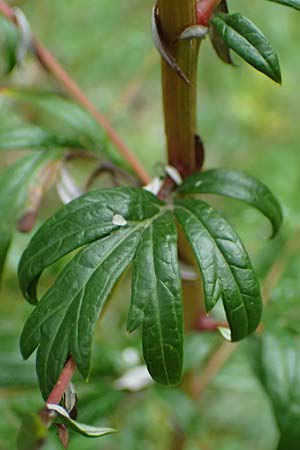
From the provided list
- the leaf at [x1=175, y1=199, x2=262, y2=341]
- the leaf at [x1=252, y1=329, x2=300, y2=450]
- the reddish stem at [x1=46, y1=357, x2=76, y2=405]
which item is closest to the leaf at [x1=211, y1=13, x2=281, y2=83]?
the leaf at [x1=175, y1=199, x2=262, y2=341]

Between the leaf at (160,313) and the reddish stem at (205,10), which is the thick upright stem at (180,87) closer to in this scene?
the reddish stem at (205,10)

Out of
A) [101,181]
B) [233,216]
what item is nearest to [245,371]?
[233,216]

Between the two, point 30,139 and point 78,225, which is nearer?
point 78,225

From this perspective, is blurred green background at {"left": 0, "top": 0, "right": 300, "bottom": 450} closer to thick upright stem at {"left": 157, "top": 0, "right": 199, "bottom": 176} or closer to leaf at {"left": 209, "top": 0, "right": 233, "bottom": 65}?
thick upright stem at {"left": 157, "top": 0, "right": 199, "bottom": 176}

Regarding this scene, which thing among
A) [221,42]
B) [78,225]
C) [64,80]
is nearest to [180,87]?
[221,42]

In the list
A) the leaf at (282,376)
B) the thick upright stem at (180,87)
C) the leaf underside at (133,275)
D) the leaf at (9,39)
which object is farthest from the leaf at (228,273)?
the leaf at (9,39)

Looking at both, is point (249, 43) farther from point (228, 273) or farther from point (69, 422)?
point (69, 422)
